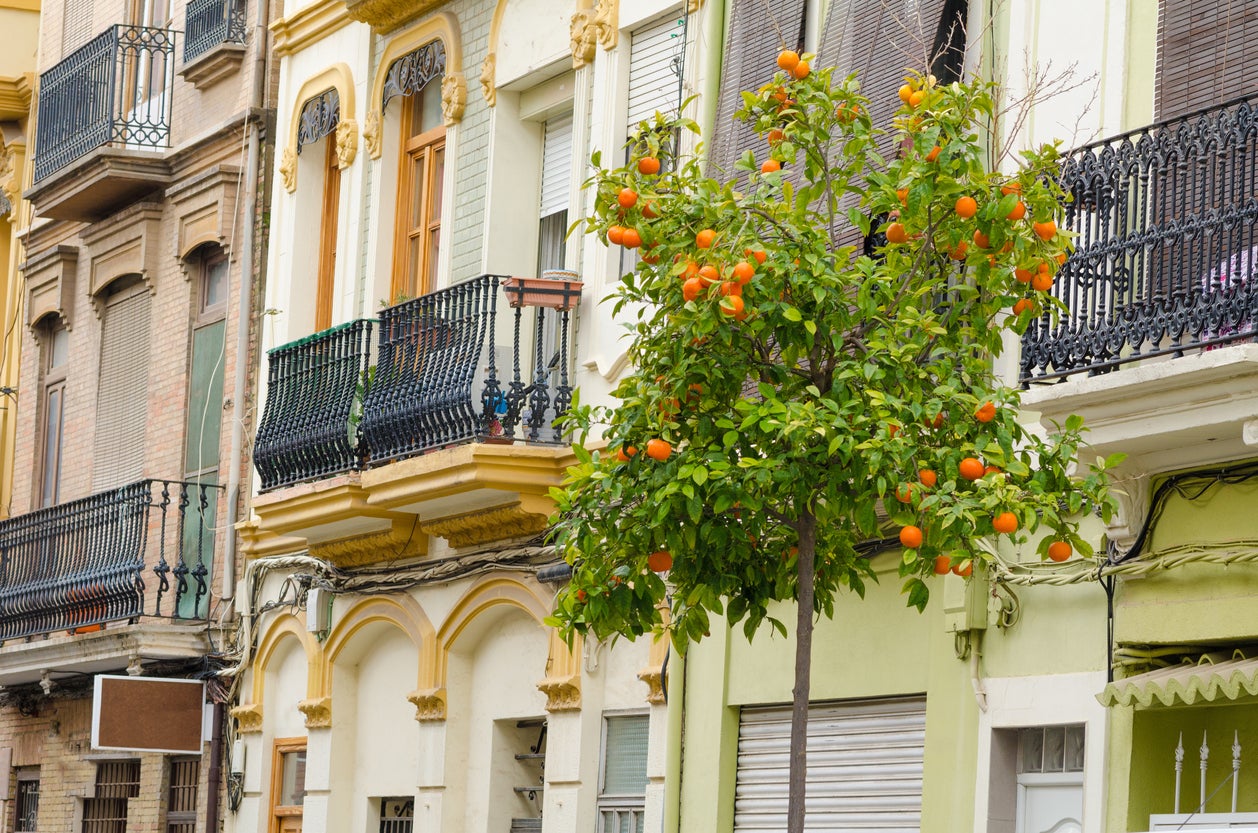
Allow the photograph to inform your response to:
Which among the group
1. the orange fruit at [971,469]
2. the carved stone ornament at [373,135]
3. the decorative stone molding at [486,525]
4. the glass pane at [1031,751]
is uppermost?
the carved stone ornament at [373,135]

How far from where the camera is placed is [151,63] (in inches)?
885

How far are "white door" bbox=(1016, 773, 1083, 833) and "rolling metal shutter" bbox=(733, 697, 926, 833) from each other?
0.75 meters

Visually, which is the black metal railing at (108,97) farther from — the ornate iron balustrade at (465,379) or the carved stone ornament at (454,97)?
the ornate iron balustrade at (465,379)

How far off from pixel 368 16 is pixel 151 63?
4.76 metres

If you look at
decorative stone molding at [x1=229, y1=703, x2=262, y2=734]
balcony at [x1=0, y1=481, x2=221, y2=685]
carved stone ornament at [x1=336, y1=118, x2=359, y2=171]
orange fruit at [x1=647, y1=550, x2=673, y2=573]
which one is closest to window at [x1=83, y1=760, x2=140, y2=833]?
balcony at [x1=0, y1=481, x2=221, y2=685]

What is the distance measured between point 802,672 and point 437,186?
31.2 feet

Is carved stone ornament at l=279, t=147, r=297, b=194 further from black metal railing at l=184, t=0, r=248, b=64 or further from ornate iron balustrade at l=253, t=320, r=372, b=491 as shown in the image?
ornate iron balustrade at l=253, t=320, r=372, b=491

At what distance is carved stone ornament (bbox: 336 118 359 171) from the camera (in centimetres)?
A: 1892

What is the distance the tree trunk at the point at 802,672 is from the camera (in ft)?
29.6

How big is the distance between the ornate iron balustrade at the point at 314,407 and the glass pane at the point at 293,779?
2.31 metres

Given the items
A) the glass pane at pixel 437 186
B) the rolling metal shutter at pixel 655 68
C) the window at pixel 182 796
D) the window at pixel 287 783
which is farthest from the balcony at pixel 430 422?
the window at pixel 182 796

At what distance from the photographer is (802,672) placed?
9.35 m

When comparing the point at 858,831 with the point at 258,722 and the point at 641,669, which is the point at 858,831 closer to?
the point at 641,669

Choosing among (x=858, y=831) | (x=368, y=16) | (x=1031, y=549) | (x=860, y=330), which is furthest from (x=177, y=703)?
(x=860, y=330)
